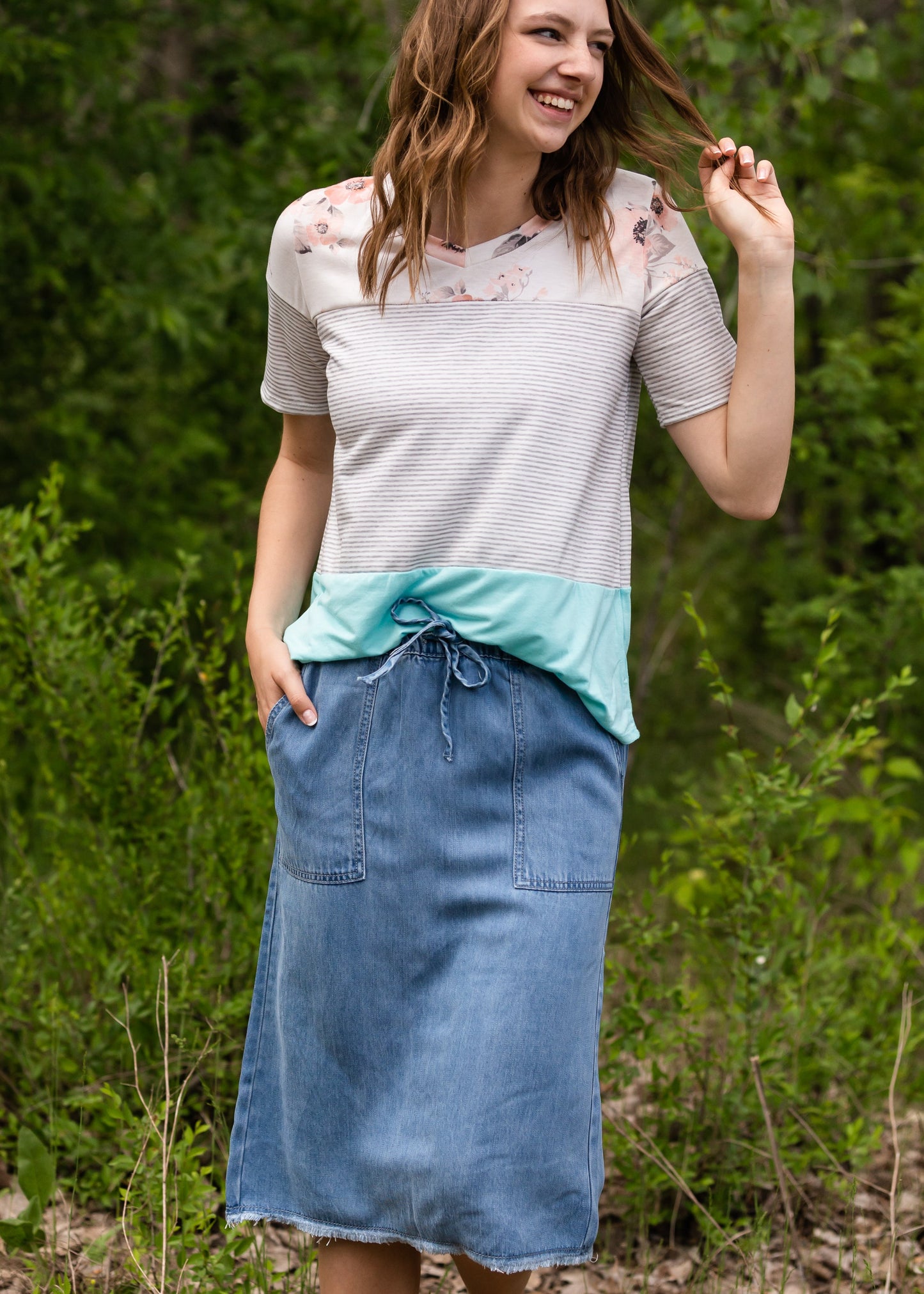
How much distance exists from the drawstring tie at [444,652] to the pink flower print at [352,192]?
1.79 ft

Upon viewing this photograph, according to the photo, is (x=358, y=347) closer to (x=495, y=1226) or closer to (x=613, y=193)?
(x=613, y=193)

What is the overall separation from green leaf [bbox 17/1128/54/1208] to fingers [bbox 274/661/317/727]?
3.26 feet

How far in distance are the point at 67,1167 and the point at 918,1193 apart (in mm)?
1725

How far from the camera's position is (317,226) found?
5.59 ft

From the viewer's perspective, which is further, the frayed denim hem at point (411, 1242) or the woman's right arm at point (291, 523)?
the woman's right arm at point (291, 523)

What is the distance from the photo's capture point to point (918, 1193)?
8.90 feet

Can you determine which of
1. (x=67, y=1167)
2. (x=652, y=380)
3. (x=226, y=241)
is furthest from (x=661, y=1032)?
(x=226, y=241)

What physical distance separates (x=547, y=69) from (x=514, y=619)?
2.16 feet

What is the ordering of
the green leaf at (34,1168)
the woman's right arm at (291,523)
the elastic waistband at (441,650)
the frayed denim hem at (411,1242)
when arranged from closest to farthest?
the frayed denim hem at (411,1242) → the elastic waistband at (441,650) → the woman's right arm at (291,523) → the green leaf at (34,1168)

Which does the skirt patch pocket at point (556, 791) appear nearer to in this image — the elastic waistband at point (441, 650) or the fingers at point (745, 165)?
the elastic waistband at point (441, 650)

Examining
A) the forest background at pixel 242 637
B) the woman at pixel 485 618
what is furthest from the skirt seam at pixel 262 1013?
the forest background at pixel 242 637

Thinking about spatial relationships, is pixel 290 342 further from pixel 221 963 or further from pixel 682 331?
pixel 221 963

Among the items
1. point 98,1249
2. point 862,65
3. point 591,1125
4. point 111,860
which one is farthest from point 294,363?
point 862,65

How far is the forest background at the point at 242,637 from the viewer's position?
2.52m
